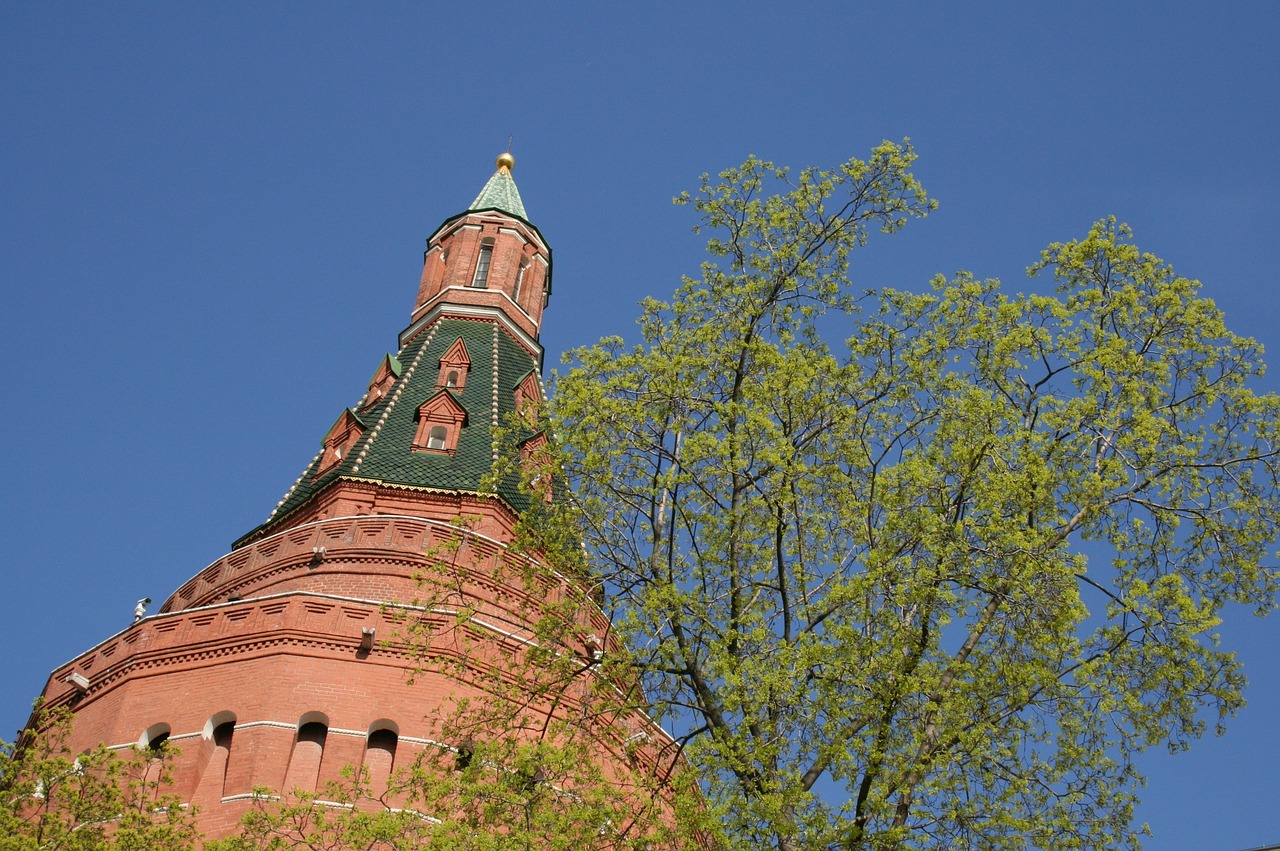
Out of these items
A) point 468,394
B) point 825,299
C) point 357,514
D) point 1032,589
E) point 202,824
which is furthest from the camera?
point 468,394

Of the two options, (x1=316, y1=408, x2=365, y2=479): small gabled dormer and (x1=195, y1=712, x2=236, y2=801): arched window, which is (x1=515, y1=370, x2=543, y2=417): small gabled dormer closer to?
(x1=316, y1=408, x2=365, y2=479): small gabled dormer

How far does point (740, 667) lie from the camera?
47.6 ft

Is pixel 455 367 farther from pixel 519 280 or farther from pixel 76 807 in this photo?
pixel 76 807

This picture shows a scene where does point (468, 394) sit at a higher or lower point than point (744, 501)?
higher

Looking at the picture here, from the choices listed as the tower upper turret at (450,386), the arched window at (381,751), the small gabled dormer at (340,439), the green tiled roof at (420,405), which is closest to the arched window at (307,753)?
the arched window at (381,751)

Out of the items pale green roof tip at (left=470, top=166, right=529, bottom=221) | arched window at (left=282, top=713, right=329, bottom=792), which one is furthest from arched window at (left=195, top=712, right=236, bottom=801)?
pale green roof tip at (left=470, top=166, right=529, bottom=221)

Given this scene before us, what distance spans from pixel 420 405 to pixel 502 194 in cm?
1139

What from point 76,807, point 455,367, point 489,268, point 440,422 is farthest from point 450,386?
point 76,807

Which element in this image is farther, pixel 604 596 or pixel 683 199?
pixel 683 199

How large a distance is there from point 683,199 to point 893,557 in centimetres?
544

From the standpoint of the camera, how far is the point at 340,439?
3056 cm

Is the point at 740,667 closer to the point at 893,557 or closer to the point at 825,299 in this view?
the point at 893,557

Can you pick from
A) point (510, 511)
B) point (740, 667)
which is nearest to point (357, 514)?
point (510, 511)

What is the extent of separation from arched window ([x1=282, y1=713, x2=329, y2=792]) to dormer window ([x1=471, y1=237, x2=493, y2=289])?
1736 centimetres
